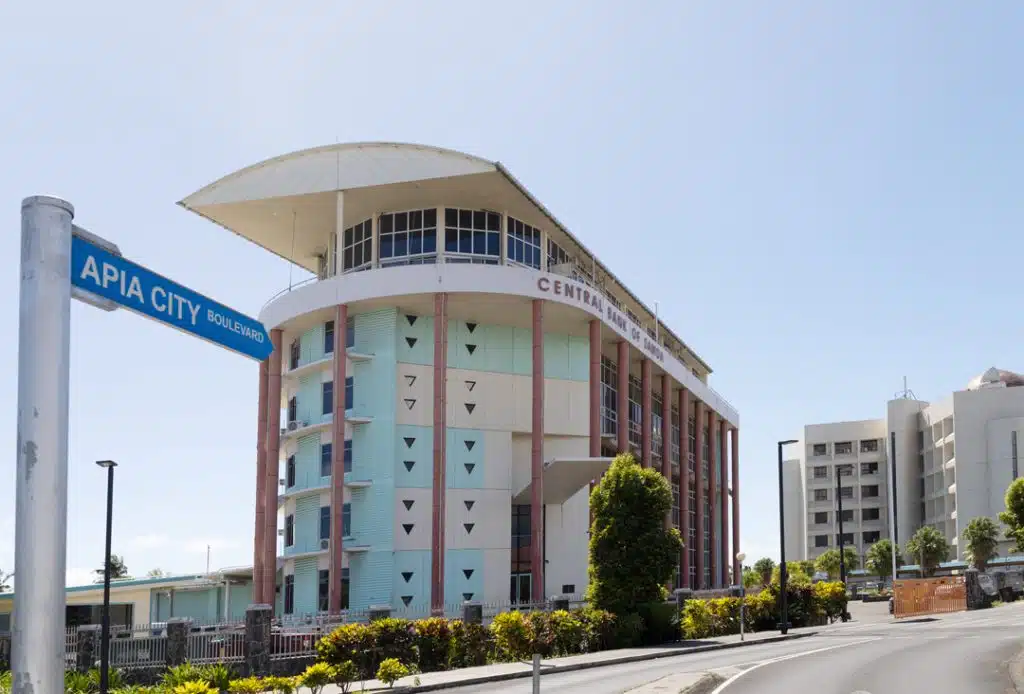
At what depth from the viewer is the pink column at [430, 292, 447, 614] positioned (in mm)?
51812

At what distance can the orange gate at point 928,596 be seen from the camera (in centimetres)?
5681

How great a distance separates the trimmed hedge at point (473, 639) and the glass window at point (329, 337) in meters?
21.2

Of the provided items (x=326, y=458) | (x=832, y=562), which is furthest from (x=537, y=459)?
(x=832, y=562)

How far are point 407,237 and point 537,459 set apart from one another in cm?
1258

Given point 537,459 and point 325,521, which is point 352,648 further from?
point 325,521

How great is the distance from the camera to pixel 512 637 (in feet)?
120

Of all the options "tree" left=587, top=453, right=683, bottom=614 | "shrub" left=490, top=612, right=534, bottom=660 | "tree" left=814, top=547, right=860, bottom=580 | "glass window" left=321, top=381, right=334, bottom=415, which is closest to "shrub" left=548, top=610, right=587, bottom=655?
"shrub" left=490, top=612, right=534, bottom=660

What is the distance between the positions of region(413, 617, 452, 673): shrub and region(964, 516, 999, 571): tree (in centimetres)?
8152

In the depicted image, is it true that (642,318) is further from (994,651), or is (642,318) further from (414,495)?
(994,651)

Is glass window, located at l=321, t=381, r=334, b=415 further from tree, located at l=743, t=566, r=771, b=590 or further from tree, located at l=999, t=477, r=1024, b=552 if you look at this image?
tree, located at l=743, t=566, r=771, b=590

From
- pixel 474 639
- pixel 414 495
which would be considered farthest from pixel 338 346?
pixel 474 639

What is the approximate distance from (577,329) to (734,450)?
38.2m

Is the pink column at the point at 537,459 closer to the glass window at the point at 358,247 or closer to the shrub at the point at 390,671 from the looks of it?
the glass window at the point at 358,247

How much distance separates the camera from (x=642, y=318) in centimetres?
8206
